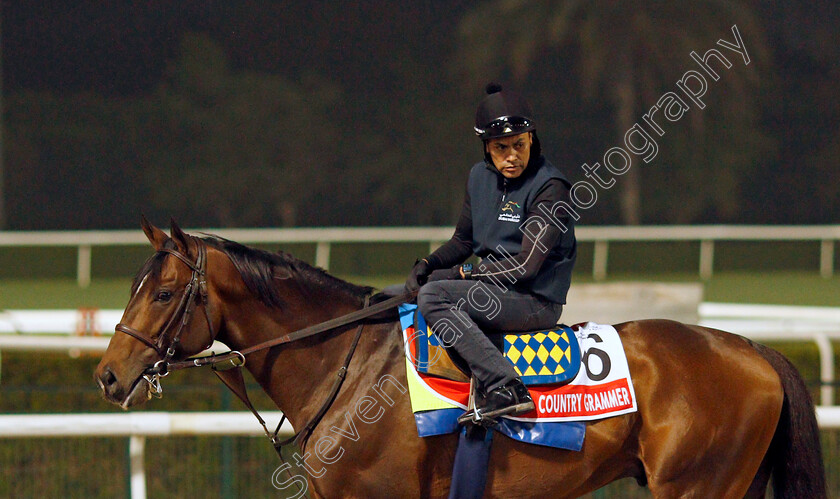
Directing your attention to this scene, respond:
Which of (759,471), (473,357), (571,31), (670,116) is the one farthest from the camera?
(571,31)

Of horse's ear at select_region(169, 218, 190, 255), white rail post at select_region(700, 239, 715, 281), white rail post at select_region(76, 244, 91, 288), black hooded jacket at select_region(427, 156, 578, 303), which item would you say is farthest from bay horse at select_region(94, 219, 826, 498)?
white rail post at select_region(76, 244, 91, 288)

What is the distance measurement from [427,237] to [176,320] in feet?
32.8

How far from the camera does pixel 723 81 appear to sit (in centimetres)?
1585

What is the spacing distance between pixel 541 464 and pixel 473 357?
1.47 ft

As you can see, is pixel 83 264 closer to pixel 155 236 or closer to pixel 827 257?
pixel 827 257

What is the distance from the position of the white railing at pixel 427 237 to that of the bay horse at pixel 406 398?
30.9 ft

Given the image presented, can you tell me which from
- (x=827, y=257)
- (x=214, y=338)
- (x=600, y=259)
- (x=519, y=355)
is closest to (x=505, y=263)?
(x=519, y=355)

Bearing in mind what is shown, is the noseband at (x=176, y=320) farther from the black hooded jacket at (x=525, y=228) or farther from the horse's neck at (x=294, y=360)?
the black hooded jacket at (x=525, y=228)

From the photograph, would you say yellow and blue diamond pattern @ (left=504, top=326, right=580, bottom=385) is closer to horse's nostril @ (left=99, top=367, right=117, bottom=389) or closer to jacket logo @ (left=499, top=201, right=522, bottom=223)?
jacket logo @ (left=499, top=201, right=522, bottom=223)

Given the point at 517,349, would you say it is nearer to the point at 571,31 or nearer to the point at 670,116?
the point at 670,116

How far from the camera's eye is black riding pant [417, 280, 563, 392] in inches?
126

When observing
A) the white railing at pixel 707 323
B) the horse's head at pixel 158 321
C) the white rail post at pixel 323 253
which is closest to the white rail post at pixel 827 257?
the white railing at pixel 707 323

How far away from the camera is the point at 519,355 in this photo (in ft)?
10.9

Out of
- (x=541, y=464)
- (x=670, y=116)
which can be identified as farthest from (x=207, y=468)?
(x=670, y=116)
